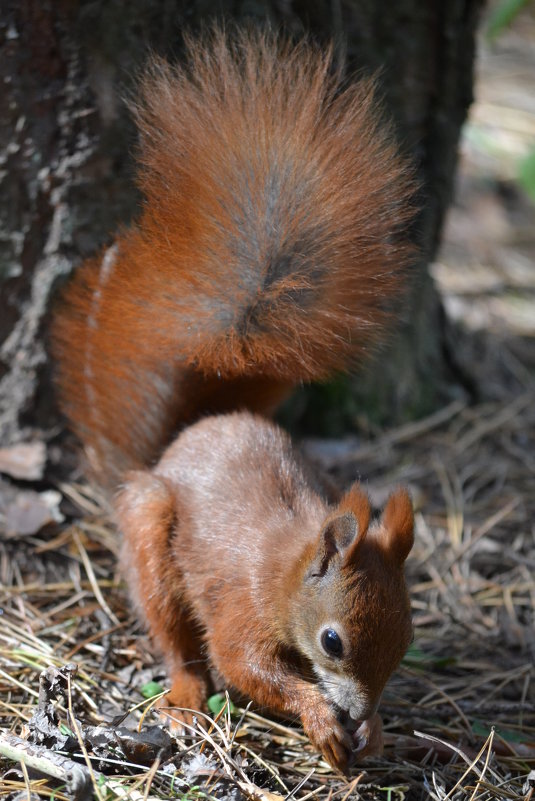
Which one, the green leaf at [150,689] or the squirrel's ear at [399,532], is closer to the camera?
the squirrel's ear at [399,532]

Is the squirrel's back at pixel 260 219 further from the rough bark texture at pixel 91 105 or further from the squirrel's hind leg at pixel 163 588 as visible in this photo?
the squirrel's hind leg at pixel 163 588

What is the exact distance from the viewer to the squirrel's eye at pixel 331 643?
1660 millimetres

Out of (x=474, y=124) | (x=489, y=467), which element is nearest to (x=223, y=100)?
(x=489, y=467)

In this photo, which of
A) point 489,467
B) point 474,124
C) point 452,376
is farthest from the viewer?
point 474,124

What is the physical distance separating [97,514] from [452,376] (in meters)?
1.56

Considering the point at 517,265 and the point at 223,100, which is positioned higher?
the point at 223,100

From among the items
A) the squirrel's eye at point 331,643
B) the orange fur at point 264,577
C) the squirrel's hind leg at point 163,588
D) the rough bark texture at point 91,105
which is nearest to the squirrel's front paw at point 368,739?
the orange fur at point 264,577

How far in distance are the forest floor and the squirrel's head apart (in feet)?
0.63

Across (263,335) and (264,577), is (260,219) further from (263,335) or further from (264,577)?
(264,577)

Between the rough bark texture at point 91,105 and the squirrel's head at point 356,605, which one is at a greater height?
the rough bark texture at point 91,105

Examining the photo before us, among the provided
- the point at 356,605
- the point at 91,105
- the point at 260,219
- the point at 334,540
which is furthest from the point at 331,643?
the point at 91,105

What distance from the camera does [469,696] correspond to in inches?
79.1

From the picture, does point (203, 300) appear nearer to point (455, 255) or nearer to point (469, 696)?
point (469, 696)

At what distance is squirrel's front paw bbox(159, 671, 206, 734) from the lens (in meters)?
1.83
